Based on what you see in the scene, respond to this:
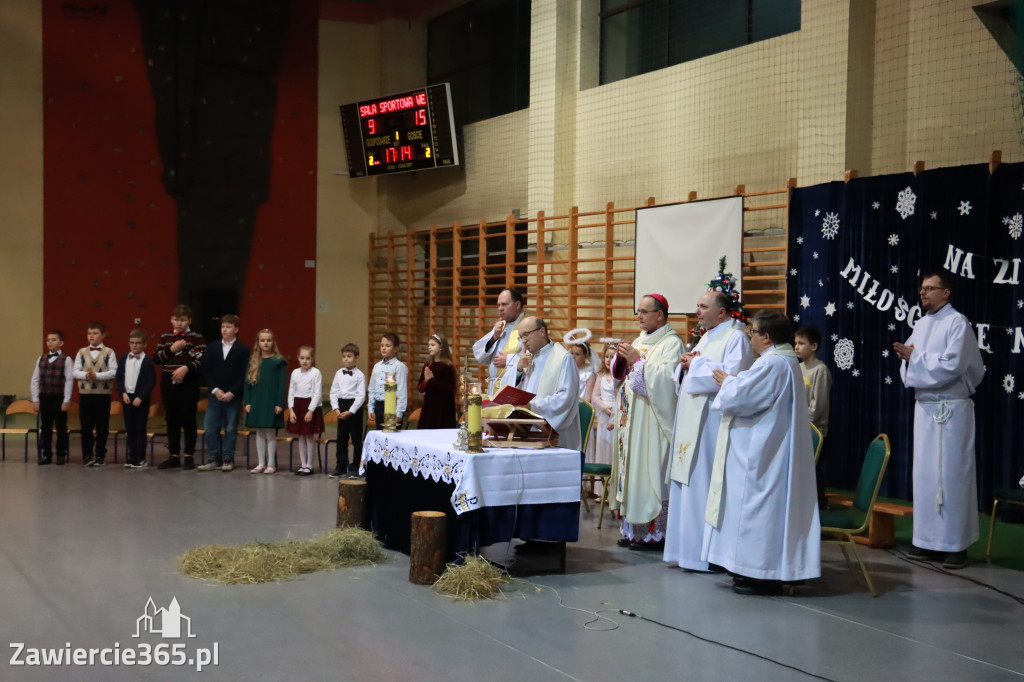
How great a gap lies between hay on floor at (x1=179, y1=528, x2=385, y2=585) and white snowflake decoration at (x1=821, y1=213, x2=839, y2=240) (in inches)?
183

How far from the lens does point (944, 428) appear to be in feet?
21.4

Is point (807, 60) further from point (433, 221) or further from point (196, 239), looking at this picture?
point (196, 239)

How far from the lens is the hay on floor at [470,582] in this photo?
5.32 metres

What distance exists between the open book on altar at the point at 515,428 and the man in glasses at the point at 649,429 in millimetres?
775

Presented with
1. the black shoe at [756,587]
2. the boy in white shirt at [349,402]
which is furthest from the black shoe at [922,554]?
the boy in white shirt at [349,402]

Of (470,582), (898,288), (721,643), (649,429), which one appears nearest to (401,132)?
(898,288)

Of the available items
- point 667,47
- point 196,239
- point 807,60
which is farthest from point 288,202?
point 807,60

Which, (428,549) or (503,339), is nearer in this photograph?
(428,549)

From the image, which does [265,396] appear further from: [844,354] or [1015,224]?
[1015,224]

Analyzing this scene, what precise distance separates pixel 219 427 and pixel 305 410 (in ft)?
3.16

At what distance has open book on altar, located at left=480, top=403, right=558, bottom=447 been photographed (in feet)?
19.9

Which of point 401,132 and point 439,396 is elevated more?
point 401,132

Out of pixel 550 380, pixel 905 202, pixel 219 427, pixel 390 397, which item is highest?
pixel 905 202

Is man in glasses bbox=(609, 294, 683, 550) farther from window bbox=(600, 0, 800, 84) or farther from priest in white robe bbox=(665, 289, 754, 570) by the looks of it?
window bbox=(600, 0, 800, 84)
